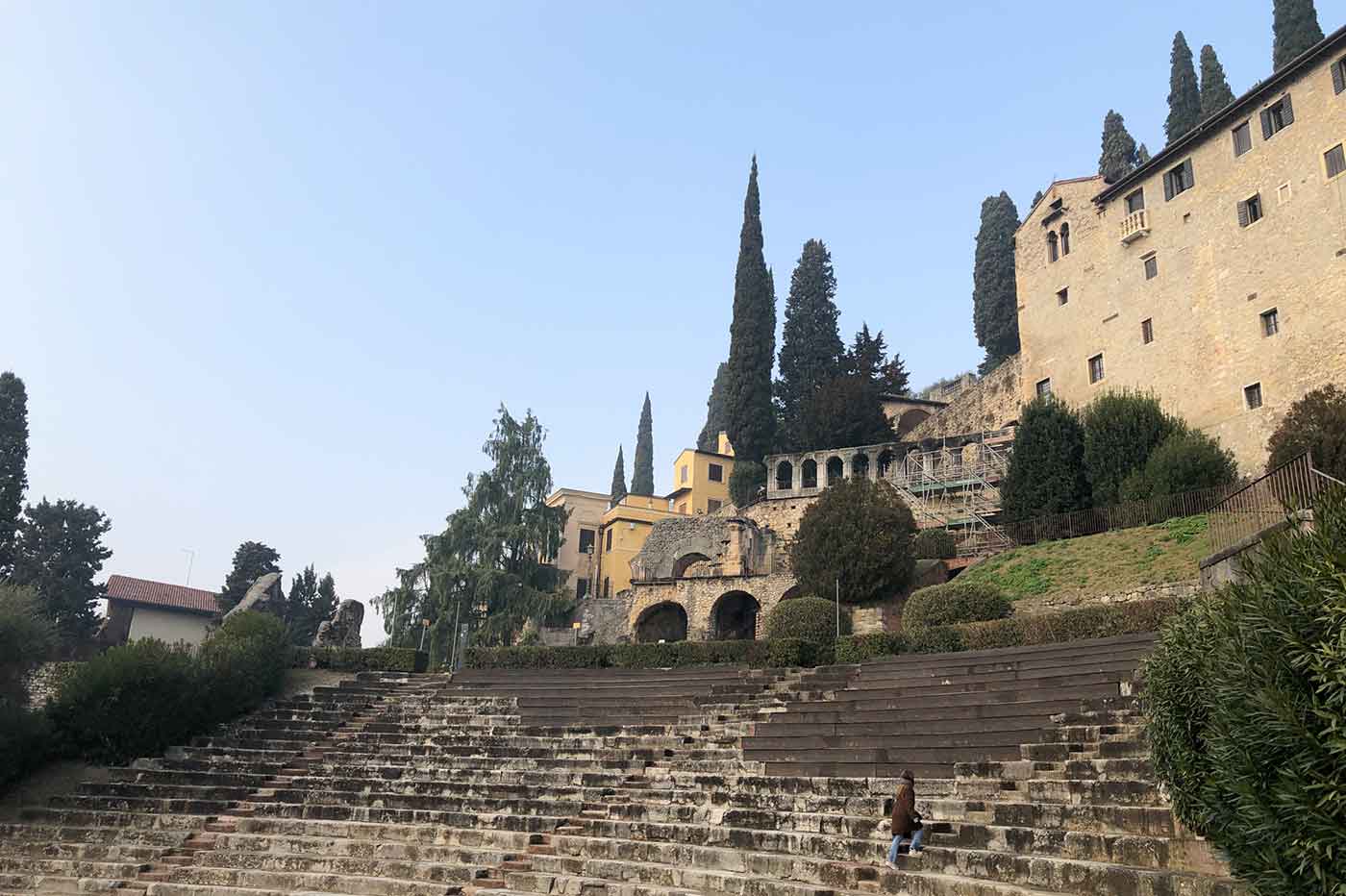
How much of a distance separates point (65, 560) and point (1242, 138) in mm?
50534

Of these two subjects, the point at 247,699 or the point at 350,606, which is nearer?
the point at 247,699

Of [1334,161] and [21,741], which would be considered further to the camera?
[1334,161]

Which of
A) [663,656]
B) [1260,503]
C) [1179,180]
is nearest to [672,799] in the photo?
[663,656]

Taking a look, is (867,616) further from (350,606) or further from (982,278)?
(982,278)

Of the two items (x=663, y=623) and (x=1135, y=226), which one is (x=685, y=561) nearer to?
(x=663, y=623)

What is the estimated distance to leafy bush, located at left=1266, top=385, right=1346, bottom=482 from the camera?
21781 millimetres

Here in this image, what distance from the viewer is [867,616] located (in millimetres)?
27734

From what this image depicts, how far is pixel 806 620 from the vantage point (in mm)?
25469

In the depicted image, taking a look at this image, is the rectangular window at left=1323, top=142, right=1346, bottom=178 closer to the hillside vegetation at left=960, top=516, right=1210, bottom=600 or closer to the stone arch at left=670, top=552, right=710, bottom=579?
the hillside vegetation at left=960, top=516, right=1210, bottom=600

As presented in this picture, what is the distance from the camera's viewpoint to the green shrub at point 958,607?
22672mm

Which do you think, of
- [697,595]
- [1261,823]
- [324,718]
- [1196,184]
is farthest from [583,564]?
[1261,823]

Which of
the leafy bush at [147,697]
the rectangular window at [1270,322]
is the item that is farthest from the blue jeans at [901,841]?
the rectangular window at [1270,322]

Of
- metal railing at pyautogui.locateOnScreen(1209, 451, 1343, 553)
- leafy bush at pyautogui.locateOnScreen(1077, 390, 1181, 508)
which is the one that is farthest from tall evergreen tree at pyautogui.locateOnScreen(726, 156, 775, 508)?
metal railing at pyautogui.locateOnScreen(1209, 451, 1343, 553)

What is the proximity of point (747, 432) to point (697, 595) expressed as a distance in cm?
1152
